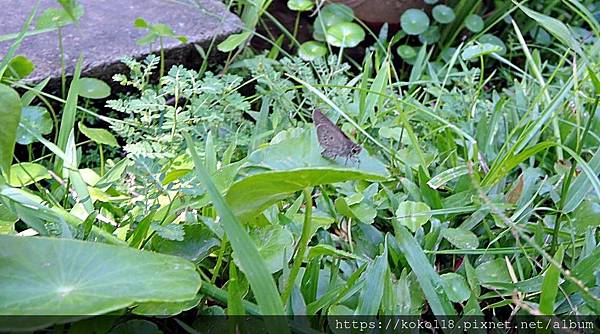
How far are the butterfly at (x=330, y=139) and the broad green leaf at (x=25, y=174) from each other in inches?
18.8

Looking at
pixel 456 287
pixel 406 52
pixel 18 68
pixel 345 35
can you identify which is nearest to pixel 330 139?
pixel 456 287

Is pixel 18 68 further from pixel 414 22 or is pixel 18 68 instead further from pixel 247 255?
pixel 414 22

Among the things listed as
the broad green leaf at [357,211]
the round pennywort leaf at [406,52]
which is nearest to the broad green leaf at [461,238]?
the broad green leaf at [357,211]

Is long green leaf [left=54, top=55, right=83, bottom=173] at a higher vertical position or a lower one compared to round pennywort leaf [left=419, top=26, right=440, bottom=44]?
higher

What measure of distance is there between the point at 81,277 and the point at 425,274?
1.44 ft

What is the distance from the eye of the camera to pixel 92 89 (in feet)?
3.87

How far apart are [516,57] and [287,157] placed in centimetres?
143

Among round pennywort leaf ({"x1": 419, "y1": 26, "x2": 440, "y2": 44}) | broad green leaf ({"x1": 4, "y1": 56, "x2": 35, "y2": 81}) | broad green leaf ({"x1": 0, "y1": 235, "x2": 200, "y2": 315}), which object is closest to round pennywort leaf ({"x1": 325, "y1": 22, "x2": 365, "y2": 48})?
round pennywort leaf ({"x1": 419, "y1": 26, "x2": 440, "y2": 44})

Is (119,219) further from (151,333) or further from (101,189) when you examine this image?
(151,333)

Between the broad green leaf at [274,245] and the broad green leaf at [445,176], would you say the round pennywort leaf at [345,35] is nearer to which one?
the broad green leaf at [445,176]

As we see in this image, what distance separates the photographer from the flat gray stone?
4.24 feet

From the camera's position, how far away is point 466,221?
3.13 ft

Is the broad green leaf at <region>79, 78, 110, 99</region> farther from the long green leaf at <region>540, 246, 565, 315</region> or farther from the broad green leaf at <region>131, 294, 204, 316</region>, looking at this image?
the long green leaf at <region>540, 246, 565, 315</region>

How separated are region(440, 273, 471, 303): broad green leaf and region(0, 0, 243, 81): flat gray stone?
2.73ft
